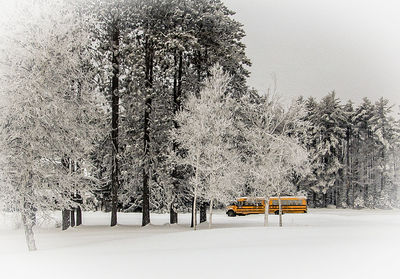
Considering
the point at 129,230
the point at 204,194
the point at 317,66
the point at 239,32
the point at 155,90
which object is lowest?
the point at 129,230

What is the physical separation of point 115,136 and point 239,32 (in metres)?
12.0

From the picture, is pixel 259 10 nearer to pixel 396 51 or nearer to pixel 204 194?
pixel 396 51

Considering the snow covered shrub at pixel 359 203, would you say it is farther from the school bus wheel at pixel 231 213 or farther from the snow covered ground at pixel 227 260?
the snow covered ground at pixel 227 260

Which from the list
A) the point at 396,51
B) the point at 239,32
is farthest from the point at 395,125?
the point at 396,51

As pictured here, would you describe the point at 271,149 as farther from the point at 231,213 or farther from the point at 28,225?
the point at 231,213

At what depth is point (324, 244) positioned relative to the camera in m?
14.4

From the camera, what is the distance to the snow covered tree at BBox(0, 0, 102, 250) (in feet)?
49.6

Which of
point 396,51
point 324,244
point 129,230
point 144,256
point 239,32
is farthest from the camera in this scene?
point 239,32

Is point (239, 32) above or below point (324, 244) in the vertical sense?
above

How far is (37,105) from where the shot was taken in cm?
1538

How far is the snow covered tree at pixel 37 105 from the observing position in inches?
595

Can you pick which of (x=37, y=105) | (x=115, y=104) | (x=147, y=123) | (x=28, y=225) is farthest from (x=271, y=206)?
(x=37, y=105)

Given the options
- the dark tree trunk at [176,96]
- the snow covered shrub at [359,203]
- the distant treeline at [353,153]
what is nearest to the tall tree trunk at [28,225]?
the dark tree trunk at [176,96]

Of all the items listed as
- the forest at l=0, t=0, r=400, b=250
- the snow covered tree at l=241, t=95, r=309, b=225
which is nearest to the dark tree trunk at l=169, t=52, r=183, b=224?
the forest at l=0, t=0, r=400, b=250
